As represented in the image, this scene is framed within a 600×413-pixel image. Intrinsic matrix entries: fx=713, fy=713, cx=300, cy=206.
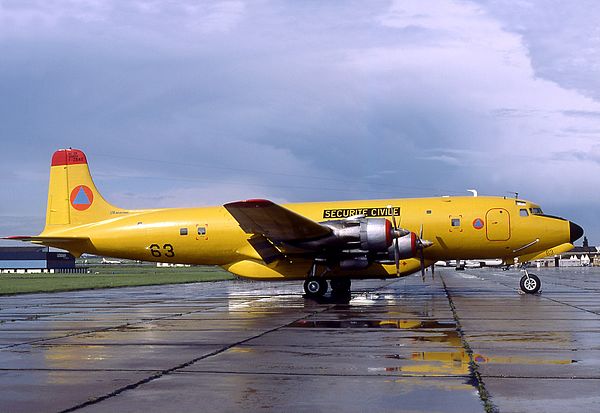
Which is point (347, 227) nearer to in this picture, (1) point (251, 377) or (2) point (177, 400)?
(1) point (251, 377)

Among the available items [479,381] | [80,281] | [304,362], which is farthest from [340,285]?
[80,281]

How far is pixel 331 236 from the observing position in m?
27.8

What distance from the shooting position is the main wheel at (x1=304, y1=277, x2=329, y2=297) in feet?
98.0

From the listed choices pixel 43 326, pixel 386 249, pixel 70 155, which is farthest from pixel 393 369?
pixel 70 155

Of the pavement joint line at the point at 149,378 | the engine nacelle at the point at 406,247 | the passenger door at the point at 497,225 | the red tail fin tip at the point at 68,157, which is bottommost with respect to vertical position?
the pavement joint line at the point at 149,378

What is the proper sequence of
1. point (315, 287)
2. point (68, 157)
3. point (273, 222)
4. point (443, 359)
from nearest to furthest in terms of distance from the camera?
1. point (443, 359)
2. point (273, 222)
3. point (315, 287)
4. point (68, 157)

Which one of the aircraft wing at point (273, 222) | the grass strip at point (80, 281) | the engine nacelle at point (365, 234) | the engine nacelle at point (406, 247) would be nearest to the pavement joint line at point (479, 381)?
the aircraft wing at point (273, 222)

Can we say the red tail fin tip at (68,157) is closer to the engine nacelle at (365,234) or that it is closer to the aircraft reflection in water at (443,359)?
the engine nacelle at (365,234)

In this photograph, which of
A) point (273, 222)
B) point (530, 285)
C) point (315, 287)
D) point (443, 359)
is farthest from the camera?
point (530, 285)

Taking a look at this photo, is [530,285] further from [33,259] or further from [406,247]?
[33,259]

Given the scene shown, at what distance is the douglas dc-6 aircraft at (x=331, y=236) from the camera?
91.0 ft

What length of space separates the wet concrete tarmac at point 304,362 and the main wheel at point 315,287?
27.3 feet

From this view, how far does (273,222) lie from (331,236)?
2485mm

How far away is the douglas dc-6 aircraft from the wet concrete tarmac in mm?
6661
